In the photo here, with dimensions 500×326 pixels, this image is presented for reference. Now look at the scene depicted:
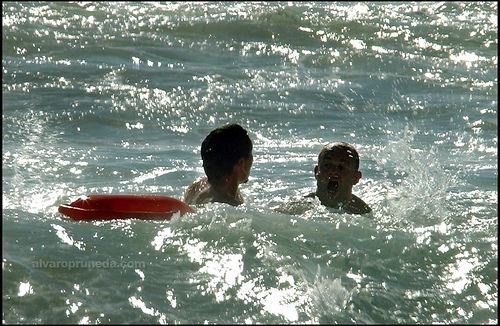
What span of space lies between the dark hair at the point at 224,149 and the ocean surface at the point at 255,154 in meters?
0.44

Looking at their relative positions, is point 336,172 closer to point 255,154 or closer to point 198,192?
point 198,192

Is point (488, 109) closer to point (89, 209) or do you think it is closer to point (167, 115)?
point (167, 115)

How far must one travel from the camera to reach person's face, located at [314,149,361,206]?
600 cm

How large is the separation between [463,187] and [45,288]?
175 inches

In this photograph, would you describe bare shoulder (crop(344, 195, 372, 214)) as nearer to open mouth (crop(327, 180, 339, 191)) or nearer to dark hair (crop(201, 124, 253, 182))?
open mouth (crop(327, 180, 339, 191))

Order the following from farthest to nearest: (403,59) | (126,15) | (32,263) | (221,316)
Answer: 1. (126,15)
2. (403,59)
3. (32,263)
4. (221,316)

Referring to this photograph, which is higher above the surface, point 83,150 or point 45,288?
point 45,288

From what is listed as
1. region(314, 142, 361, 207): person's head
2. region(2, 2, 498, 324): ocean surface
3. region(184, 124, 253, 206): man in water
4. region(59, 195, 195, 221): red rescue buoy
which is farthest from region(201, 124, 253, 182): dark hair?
region(314, 142, 361, 207): person's head

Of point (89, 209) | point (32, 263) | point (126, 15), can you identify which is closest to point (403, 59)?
point (126, 15)

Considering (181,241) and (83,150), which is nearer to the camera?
(181,241)

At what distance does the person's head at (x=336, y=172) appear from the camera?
6.00 m

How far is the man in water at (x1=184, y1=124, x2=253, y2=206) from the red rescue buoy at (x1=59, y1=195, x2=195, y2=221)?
0.56m

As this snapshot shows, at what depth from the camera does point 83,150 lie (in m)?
8.32

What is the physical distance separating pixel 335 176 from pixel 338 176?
0.02 metres
